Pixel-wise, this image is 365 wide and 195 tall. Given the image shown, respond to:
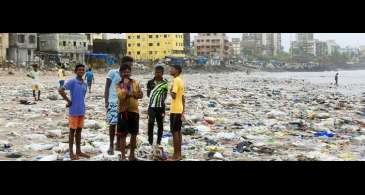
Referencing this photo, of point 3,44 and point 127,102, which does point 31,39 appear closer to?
point 3,44

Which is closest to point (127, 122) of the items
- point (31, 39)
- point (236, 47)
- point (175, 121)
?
point (175, 121)

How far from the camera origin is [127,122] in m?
4.88

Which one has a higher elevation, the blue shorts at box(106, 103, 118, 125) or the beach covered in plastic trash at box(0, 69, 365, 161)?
the blue shorts at box(106, 103, 118, 125)

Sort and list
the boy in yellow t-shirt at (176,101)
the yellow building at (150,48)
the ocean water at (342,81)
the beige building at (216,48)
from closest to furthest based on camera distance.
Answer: the boy in yellow t-shirt at (176,101)
the yellow building at (150,48)
the ocean water at (342,81)
the beige building at (216,48)

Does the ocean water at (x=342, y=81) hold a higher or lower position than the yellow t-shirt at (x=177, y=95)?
lower

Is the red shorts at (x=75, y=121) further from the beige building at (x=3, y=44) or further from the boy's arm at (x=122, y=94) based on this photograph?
the beige building at (x=3, y=44)

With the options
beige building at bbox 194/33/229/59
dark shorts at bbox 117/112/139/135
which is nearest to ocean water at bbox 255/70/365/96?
beige building at bbox 194/33/229/59

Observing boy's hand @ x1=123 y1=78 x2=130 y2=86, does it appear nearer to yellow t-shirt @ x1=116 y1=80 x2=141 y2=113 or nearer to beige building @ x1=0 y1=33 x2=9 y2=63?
yellow t-shirt @ x1=116 y1=80 x2=141 y2=113

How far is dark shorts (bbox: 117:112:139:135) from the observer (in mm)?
4855

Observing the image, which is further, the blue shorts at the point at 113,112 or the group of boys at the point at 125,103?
the blue shorts at the point at 113,112

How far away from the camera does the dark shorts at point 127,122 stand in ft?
15.9

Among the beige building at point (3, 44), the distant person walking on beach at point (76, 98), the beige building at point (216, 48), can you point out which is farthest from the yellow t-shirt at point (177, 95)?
the beige building at point (216, 48)
